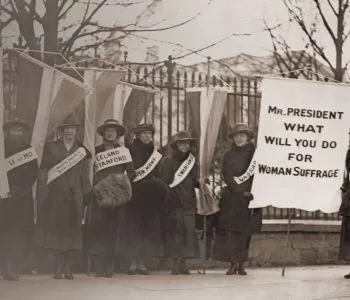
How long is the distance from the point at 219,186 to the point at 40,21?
402cm

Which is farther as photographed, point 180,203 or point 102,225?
point 180,203

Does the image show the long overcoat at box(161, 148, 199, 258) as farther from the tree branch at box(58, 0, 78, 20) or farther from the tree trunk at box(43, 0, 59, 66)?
the tree branch at box(58, 0, 78, 20)

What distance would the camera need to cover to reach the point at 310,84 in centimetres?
916

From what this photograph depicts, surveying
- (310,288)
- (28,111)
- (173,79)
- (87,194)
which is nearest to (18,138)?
(28,111)

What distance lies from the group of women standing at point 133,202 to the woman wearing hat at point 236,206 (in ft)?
0.04

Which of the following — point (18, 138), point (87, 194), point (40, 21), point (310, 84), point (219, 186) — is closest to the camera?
point (40, 21)

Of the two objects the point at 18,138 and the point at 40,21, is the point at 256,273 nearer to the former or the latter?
the point at 18,138

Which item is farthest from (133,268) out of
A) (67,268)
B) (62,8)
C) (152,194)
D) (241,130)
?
(62,8)

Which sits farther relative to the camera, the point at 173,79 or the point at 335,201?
the point at 173,79

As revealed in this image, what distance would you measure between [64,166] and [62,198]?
0.36m

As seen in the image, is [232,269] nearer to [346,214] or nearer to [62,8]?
[346,214]

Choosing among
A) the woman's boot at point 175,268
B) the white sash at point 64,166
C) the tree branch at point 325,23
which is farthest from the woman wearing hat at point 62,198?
the tree branch at point 325,23

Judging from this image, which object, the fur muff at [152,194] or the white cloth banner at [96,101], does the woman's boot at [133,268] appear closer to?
the fur muff at [152,194]

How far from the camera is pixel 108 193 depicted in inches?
332
